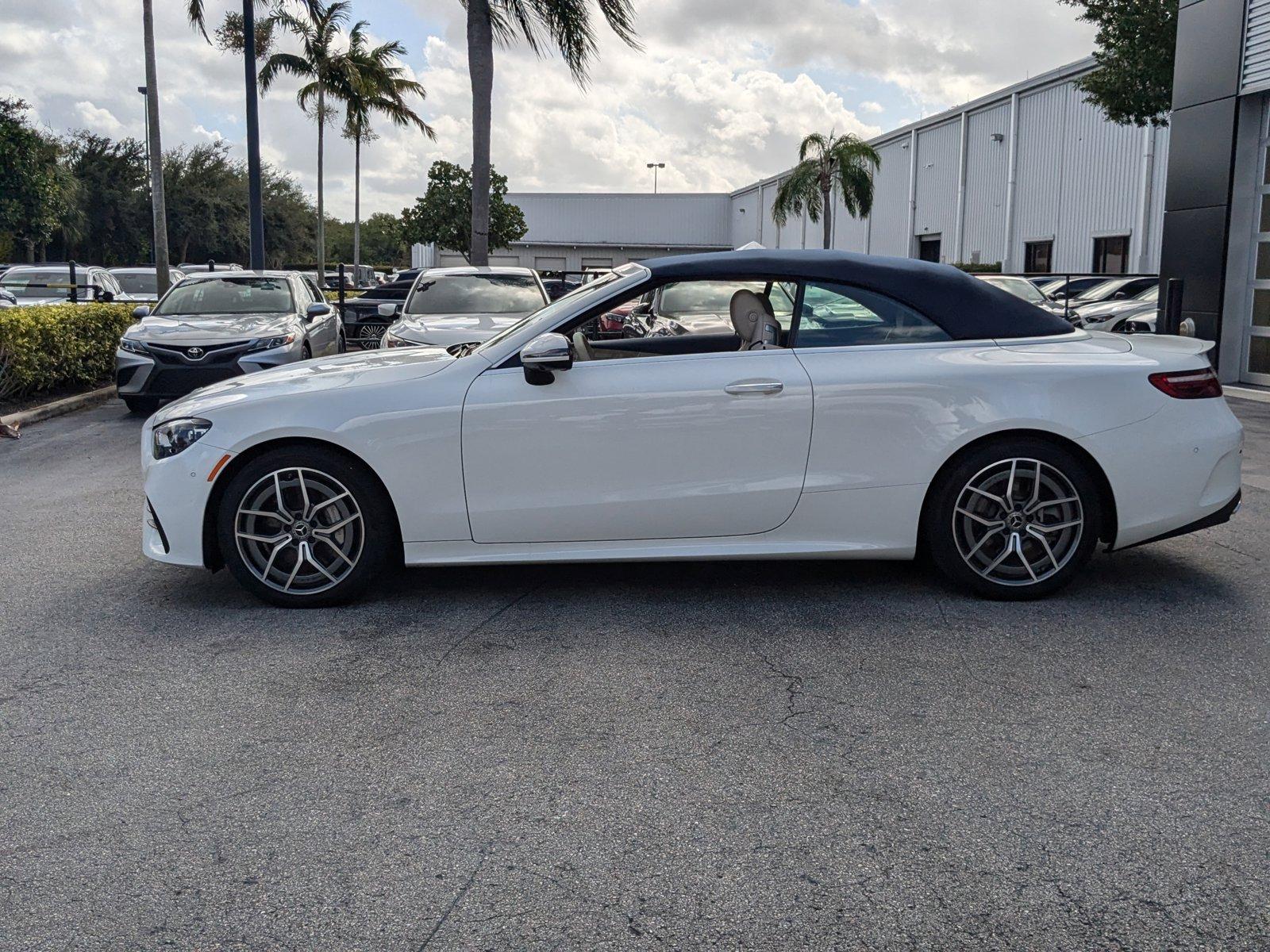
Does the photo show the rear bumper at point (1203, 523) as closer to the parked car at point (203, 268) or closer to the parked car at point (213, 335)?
the parked car at point (213, 335)

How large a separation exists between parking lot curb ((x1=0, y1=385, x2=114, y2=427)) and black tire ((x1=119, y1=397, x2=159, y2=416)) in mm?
569

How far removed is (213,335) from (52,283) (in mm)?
11535

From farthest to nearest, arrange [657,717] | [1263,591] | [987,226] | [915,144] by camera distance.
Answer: [915,144]
[987,226]
[1263,591]
[657,717]

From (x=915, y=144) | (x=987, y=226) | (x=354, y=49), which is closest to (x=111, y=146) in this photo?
(x=354, y=49)

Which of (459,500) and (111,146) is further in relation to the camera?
(111,146)

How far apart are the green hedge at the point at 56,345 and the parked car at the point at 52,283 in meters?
5.52

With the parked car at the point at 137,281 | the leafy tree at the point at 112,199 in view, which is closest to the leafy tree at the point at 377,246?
the leafy tree at the point at 112,199

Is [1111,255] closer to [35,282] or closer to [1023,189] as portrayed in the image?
[1023,189]

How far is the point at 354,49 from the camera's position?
4025cm

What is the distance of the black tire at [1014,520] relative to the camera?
16.6ft

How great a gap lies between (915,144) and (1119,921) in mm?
46566

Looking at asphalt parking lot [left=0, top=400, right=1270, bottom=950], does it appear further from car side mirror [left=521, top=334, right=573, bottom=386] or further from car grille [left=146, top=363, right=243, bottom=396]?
car grille [left=146, top=363, right=243, bottom=396]

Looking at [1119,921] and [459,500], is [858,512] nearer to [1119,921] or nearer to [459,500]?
[459,500]

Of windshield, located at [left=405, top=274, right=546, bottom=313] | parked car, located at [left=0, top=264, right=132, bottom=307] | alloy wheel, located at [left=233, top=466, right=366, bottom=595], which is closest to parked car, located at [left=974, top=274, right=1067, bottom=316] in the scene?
windshield, located at [left=405, top=274, right=546, bottom=313]
